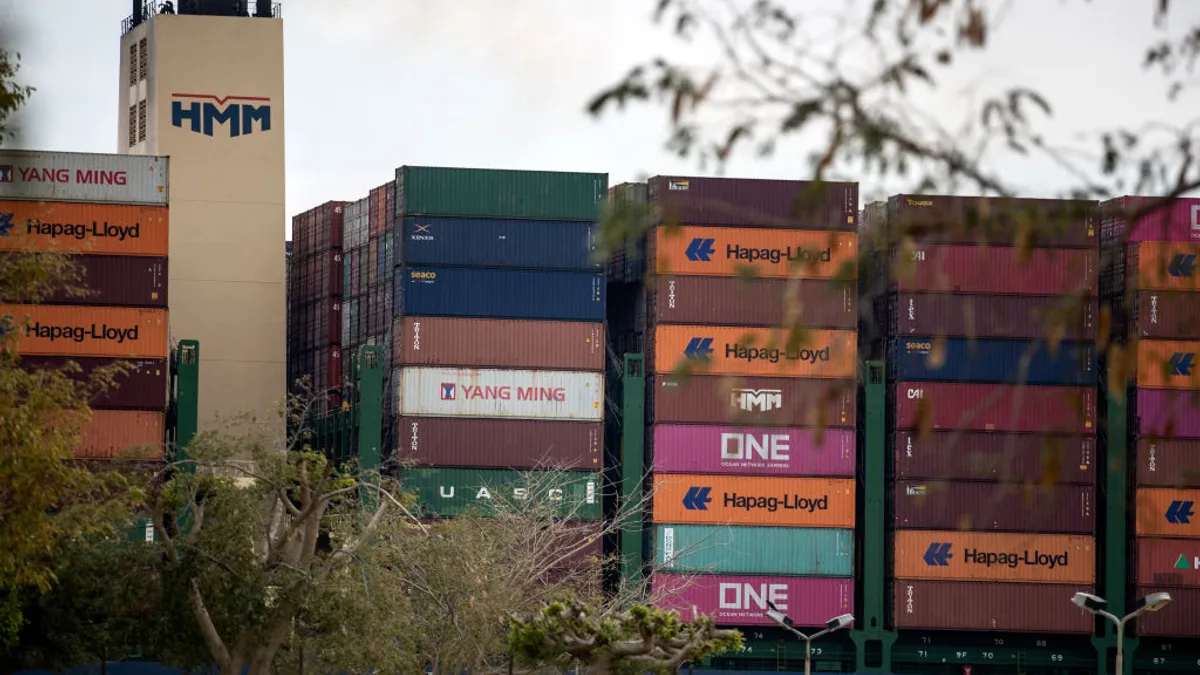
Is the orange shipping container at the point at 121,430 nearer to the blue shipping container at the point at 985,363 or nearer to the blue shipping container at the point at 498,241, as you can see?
the blue shipping container at the point at 498,241

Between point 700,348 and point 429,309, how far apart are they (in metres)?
8.81

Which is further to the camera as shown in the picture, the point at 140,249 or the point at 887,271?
the point at 887,271

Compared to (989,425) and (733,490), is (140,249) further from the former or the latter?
(989,425)

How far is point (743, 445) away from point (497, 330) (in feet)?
29.6

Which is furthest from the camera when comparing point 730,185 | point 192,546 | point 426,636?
point 730,185

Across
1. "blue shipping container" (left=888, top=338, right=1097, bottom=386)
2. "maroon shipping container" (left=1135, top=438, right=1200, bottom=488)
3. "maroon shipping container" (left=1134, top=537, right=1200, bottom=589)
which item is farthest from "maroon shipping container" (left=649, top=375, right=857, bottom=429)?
"maroon shipping container" (left=1134, top=537, right=1200, bottom=589)

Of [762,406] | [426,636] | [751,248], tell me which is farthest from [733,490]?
[426,636]

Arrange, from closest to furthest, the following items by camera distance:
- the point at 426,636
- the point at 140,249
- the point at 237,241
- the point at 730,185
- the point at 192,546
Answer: the point at 192,546, the point at 426,636, the point at 140,249, the point at 730,185, the point at 237,241

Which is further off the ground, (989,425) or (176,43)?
(176,43)

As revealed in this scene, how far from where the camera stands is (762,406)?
69562 millimetres

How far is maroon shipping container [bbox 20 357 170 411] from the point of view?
63.4 m

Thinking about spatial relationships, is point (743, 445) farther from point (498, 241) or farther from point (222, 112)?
point (222, 112)

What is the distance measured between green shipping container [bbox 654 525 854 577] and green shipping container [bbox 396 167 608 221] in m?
10.9

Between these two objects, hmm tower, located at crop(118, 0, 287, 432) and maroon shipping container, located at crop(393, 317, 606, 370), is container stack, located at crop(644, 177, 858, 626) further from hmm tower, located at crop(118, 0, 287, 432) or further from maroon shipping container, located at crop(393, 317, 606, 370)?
hmm tower, located at crop(118, 0, 287, 432)
